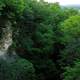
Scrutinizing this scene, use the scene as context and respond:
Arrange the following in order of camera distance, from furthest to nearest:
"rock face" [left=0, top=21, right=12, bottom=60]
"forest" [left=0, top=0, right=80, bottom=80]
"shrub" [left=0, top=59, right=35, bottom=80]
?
"rock face" [left=0, top=21, right=12, bottom=60]
"forest" [left=0, top=0, right=80, bottom=80]
"shrub" [left=0, top=59, right=35, bottom=80]

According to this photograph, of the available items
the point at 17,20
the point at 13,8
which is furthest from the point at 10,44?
the point at 13,8

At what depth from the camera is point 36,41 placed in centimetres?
2608

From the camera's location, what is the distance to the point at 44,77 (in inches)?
1019

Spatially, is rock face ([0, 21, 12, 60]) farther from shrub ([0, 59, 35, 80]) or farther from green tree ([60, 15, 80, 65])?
green tree ([60, 15, 80, 65])

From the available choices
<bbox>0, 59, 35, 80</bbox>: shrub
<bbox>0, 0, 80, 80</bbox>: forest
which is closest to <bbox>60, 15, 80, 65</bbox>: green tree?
<bbox>0, 0, 80, 80</bbox>: forest

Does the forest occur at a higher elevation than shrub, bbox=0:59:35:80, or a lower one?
higher

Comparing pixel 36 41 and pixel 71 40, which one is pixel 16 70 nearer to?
pixel 71 40

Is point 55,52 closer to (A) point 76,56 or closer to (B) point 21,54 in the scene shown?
(B) point 21,54

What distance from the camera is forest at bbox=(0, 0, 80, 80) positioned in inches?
874

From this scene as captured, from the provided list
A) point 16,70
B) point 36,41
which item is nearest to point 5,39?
point 16,70

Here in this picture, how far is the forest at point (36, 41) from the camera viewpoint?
22203 mm

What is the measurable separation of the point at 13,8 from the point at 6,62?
353 centimetres

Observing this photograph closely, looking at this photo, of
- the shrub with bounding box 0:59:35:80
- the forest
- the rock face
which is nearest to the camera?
the shrub with bounding box 0:59:35:80

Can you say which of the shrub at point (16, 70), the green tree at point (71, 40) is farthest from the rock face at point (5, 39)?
the green tree at point (71, 40)
